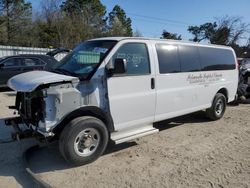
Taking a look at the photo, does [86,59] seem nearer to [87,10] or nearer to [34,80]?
[34,80]

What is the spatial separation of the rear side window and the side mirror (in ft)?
9.49

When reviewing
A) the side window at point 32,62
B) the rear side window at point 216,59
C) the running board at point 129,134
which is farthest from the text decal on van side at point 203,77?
the side window at point 32,62

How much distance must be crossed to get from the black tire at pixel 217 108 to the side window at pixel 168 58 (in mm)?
1992

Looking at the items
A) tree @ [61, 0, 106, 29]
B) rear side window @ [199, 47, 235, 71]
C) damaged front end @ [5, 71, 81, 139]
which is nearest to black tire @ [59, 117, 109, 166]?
damaged front end @ [5, 71, 81, 139]

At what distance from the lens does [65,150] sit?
4.55 m

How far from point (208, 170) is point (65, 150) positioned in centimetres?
230

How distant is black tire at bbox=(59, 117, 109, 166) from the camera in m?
4.55

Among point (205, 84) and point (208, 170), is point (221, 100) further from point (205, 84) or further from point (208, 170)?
point (208, 170)

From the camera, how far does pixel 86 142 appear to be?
15.8 ft

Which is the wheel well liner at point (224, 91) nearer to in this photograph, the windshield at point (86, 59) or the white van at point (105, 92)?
the white van at point (105, 92)

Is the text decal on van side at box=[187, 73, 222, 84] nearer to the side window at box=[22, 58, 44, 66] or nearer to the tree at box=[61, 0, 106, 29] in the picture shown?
the side window at box=[22, 58, 44, 66]

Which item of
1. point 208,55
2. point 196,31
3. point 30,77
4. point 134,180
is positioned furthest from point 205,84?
point 196,31

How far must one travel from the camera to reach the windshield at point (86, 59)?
16.3ft

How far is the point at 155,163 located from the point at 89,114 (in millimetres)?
1401
